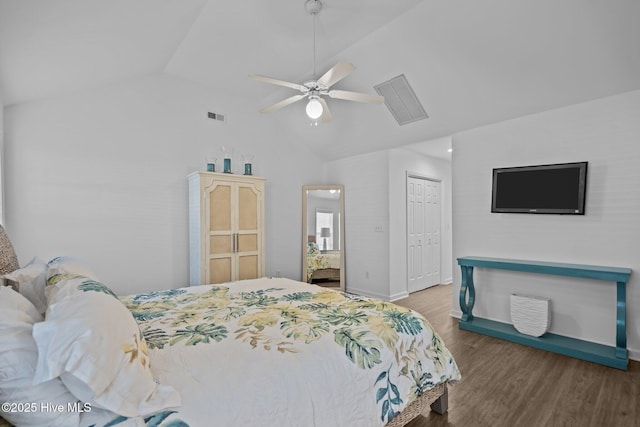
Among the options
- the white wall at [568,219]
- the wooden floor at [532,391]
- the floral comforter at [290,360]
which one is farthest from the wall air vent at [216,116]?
the wooden floor at [532,391]

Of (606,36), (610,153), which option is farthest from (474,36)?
(610,153)

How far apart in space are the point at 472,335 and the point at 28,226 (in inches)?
192

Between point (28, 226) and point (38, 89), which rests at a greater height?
point (38, 89)

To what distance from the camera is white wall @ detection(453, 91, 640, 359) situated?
116 inches

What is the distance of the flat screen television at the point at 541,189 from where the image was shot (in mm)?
3170

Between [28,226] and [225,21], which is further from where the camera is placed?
[28,226]

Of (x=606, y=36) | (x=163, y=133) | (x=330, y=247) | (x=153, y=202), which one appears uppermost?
(x=606, y=36)

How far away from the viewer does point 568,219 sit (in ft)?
10.8

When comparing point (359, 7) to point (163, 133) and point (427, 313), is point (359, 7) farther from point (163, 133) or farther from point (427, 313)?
point (427, 313)

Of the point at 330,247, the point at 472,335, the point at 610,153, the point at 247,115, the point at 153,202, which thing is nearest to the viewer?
the point at 610,153

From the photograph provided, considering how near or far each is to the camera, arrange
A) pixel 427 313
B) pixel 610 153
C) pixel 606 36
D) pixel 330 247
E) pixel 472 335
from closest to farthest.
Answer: pixel 606 36, pixel 610 153, pixel 472 335, pixel 427 313, pixel 330 247

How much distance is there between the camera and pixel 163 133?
4059 millimetres

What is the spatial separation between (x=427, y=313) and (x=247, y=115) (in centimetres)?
394

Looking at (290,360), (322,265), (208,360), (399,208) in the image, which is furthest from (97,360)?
(399,208)
